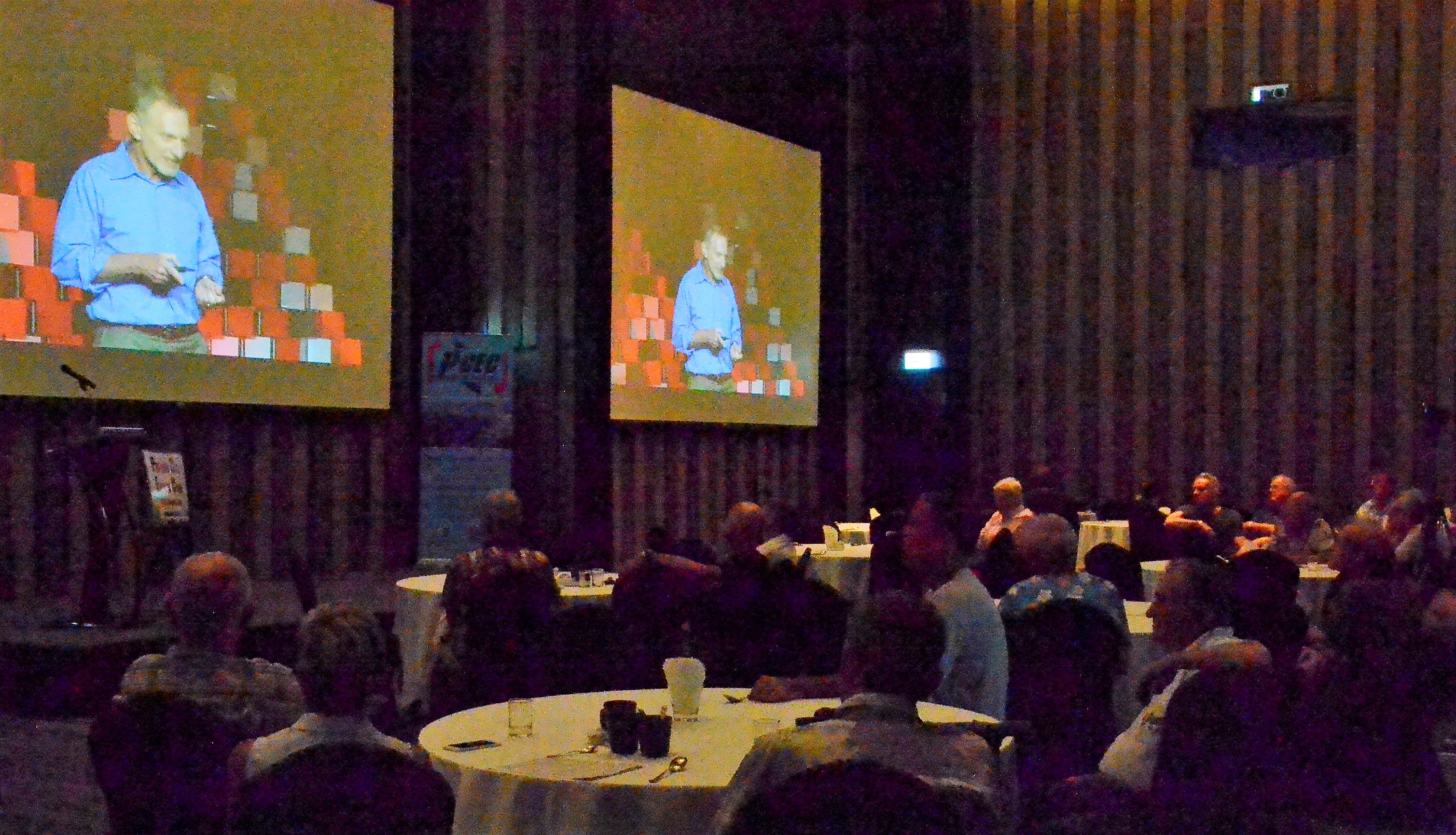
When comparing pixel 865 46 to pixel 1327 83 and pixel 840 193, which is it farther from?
pixel 1327 83

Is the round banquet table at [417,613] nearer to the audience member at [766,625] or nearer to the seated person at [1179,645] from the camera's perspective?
the audience member at [766,625]

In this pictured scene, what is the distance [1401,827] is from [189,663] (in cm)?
289

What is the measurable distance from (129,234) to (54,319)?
2.02 feet

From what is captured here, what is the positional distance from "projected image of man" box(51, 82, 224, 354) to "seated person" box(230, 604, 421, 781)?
5.91 metres

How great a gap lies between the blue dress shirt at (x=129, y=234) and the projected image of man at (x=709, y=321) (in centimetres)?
422

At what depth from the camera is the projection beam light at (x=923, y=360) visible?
13617mm

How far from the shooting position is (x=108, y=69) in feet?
25.4

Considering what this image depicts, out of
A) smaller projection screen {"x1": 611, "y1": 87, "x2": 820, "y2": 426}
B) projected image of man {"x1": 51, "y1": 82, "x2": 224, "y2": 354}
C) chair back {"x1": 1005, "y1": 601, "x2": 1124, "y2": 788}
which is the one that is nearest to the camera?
chair back {"x1": 1005, "y1": 601, "x2": 1124, "y2": 788}

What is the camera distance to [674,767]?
262cm

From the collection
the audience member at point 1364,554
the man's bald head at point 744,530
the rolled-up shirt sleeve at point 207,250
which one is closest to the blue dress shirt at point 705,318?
the rolled-up shirt sleeve at point 207,250

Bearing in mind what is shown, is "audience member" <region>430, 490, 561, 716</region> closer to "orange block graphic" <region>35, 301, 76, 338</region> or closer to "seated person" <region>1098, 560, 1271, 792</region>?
"seated person" <region>1098, 560, 1271, 792</region>

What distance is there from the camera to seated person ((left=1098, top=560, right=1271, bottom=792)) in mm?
2992

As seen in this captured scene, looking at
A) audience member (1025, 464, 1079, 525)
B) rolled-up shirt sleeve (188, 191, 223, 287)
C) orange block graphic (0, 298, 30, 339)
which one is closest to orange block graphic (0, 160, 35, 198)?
orange block graphic (0, 298, 30, 339)

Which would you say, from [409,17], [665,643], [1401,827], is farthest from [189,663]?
[409,17]
